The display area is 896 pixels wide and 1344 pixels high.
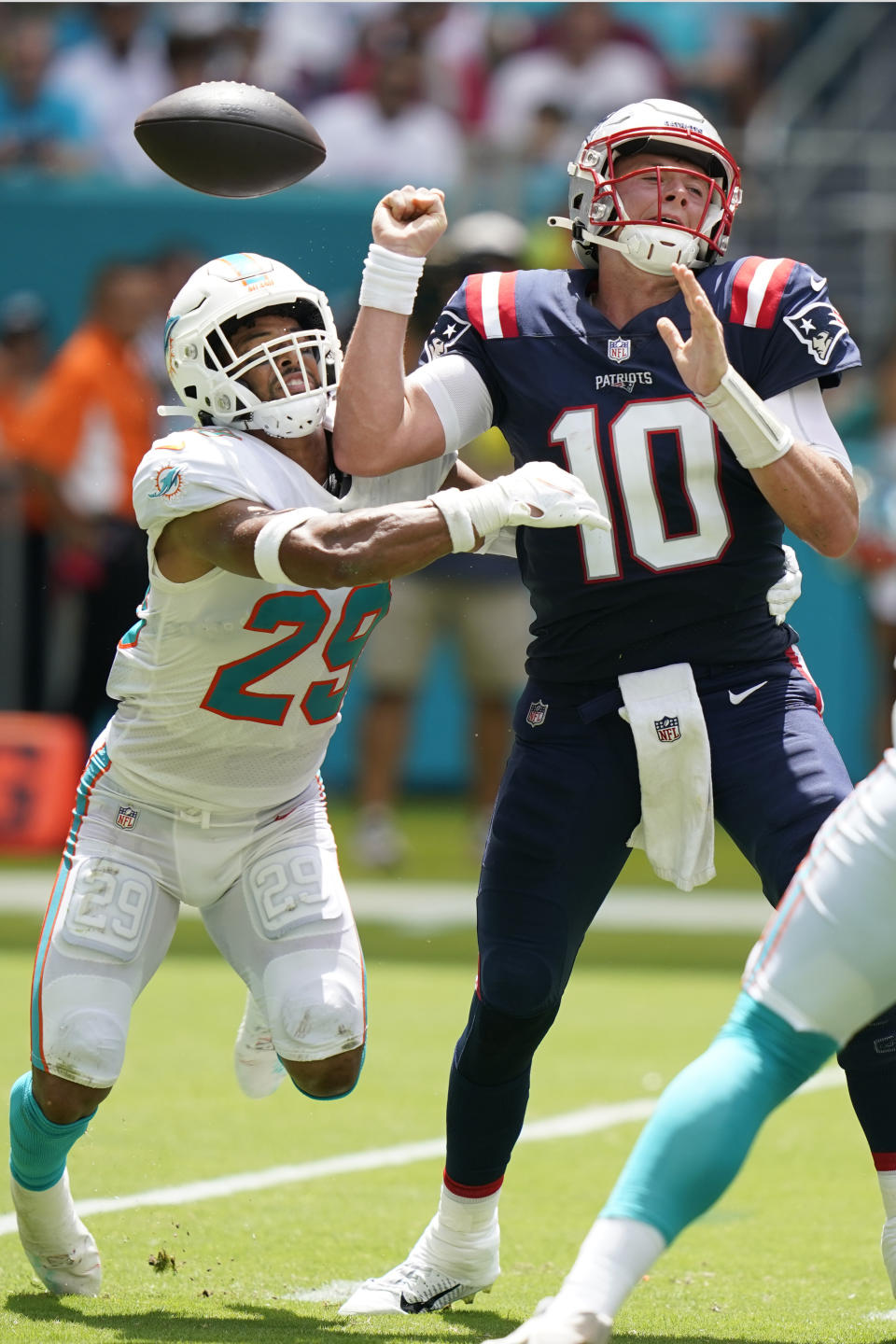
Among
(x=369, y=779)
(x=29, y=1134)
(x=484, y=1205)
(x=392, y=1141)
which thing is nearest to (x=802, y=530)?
(x=484, y=1205)

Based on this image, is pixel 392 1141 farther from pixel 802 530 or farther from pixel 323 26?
pixel 323 26

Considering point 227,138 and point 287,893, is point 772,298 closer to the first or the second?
point 227,138

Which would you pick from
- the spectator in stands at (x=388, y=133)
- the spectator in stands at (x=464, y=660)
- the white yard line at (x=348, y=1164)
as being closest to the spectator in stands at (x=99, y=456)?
the spectator in stands at (x=464, y=660)

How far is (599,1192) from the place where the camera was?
13.6 feet

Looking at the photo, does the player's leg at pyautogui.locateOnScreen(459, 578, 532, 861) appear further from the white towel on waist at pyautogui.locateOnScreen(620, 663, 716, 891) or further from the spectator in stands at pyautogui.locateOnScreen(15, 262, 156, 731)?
the white towel on waist at pyautogui.locateOnScreen(620, 663, 716, 891)

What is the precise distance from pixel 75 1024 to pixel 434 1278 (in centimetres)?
80

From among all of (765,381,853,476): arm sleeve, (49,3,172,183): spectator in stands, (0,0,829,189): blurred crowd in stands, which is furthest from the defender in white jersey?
(49,3,172,183): spectator in stands

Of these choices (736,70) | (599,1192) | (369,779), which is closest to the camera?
(599,1192)

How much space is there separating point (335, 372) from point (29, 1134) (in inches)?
58.7

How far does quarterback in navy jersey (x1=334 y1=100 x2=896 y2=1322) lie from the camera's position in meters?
3.18

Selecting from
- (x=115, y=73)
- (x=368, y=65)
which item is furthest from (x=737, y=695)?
(x=115, y=73)

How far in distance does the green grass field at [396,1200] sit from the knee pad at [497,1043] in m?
0.43

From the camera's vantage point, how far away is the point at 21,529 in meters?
9.79

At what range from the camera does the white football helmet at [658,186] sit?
10.6 feet
